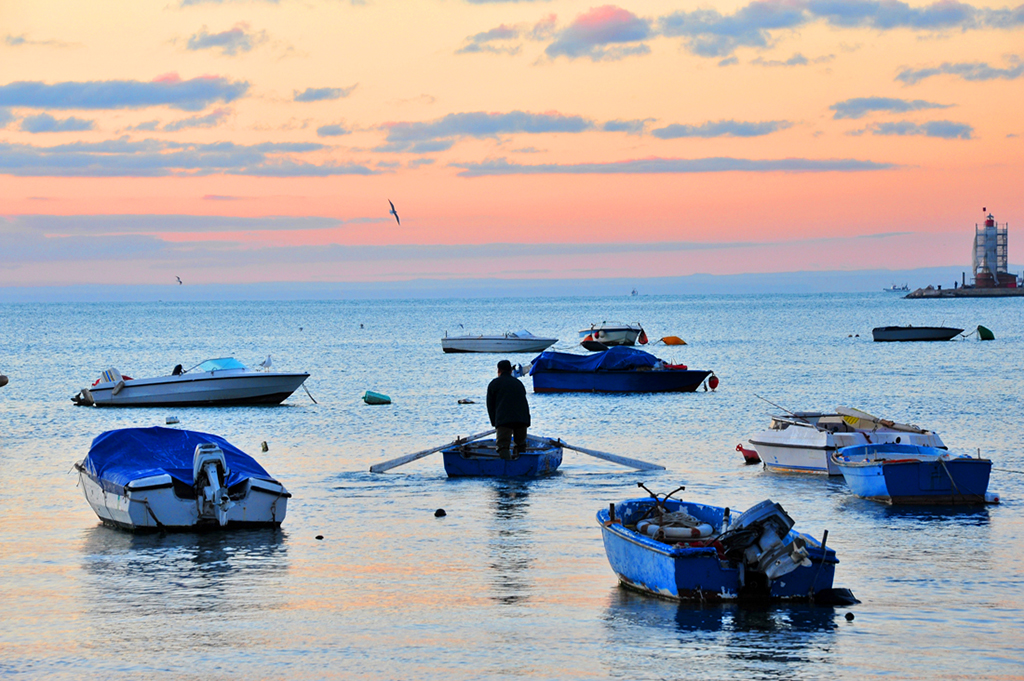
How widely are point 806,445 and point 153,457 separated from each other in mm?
14493

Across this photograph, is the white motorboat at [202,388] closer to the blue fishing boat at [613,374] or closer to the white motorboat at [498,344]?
the blue fishing boat at [613,374]

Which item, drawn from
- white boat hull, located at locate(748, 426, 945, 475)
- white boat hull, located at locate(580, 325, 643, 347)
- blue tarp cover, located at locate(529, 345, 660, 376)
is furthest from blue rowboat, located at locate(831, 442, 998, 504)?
white boat hull, located at locate(580, 325, 643, 347)

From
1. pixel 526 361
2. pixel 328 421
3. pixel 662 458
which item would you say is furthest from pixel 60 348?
pixel 662 458

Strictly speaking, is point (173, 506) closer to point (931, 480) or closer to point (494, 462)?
point (494, 462)

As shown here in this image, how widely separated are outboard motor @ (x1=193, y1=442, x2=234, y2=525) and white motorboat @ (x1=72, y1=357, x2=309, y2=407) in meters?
26.9

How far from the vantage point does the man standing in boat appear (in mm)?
24672

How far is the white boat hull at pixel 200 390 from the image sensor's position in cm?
4584

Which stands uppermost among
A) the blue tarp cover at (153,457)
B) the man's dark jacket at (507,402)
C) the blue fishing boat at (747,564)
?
the man's dark jacket at (507,402)

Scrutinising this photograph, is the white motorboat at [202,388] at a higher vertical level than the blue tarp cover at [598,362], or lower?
lower

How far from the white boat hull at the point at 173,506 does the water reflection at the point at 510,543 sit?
13.0 feet

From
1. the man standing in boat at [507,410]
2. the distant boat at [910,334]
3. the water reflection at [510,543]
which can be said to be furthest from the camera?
the distant boat at [910,334]

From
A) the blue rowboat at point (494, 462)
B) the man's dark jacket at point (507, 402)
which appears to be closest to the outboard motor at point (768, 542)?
the man's dark jacket at point (507, 402)

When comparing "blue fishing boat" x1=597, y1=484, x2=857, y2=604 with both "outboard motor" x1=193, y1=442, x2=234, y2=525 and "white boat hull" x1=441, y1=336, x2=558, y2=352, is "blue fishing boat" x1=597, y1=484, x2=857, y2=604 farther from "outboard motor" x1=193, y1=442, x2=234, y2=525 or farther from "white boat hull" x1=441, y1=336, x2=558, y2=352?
"white boat hull" x1=441, y1=336, x2=558, y2=352

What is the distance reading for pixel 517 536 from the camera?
19469mm
